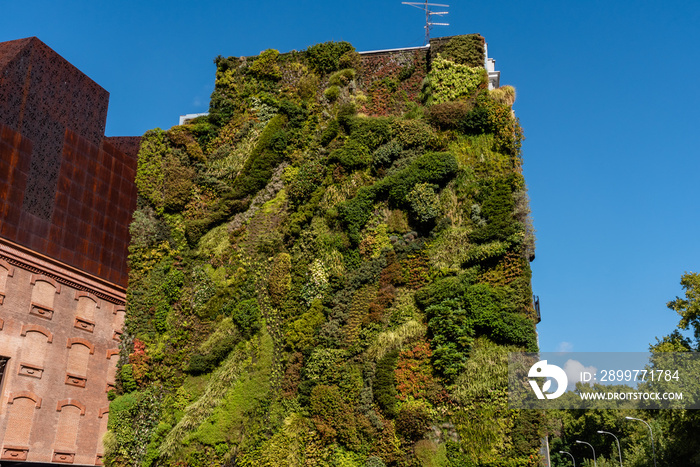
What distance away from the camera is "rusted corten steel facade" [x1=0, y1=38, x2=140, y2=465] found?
79.8ft

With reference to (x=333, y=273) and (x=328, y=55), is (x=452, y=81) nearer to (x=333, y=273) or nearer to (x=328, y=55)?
(x=328, y=55)

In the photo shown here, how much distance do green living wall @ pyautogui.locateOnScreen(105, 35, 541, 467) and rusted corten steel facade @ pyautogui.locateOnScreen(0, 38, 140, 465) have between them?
129 centimetres

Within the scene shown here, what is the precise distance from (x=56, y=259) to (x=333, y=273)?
1205 centimetres

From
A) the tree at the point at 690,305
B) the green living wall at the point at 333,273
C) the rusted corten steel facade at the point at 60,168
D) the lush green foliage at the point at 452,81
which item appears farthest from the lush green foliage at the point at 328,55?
the tree at the point at 690,305

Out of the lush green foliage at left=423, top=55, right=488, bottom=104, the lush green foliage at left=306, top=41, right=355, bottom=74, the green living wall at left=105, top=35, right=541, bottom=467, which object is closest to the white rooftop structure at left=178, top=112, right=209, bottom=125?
the green living wall at left=105, top=35, right=541, bottom=467

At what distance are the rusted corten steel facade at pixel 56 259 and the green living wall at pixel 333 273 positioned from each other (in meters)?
1.29

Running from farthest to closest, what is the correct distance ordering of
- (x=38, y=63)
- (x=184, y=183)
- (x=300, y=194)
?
(x=184, y=183)
(x=300, y=194)
(x=38, y=63)

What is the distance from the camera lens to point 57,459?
83.0 ft

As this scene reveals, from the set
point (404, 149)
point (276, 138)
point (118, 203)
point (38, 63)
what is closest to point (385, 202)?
point (404, 149)

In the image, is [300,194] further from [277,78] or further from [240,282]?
[277,78]

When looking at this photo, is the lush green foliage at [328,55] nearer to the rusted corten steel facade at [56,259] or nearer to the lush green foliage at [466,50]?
the lush green foliage at [466,50]

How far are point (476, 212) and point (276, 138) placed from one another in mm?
11014

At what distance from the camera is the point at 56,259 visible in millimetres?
26531

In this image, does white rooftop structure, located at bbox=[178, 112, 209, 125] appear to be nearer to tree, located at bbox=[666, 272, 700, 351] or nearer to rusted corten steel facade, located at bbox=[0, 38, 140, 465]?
rusted corten steel facade, located at bbox=[0, 38, 140, 465]
